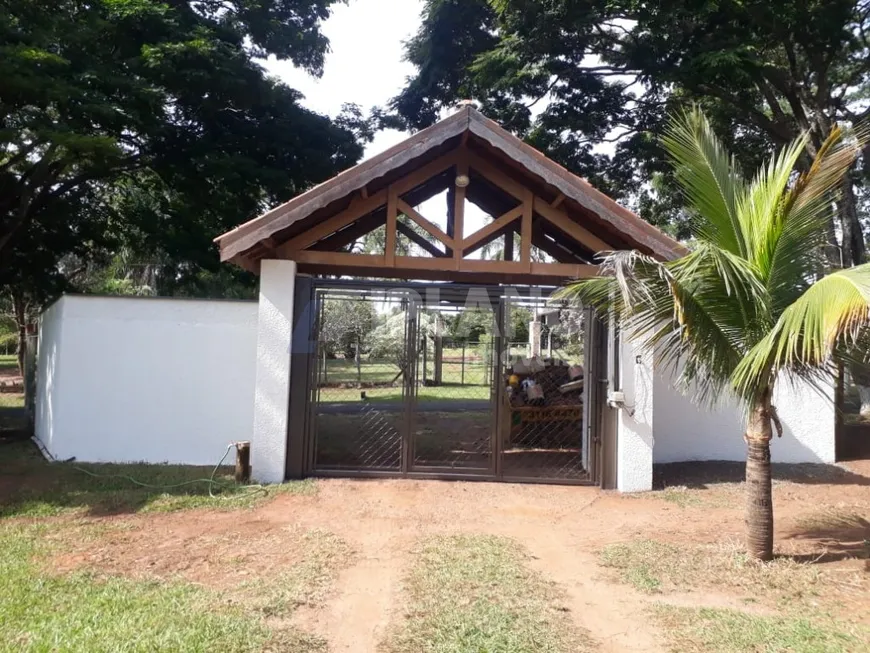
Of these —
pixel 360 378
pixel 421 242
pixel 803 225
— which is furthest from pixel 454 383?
pixel 803 225

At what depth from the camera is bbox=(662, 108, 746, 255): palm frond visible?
4508 millimetres

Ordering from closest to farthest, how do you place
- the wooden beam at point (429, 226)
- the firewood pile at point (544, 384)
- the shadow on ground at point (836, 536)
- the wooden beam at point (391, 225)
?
the shadow on ground at point (836, 536) → the wooden beam at point (429, 226) → the wooden beam at point (391, 225) → the firewood pile at point (544, 384)

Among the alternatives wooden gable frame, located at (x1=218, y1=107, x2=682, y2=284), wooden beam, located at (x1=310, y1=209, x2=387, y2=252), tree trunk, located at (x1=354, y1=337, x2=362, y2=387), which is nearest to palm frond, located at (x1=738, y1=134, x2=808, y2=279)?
wooden gable frame, located at (x1=218, y1=107, x2=682, y2=284)

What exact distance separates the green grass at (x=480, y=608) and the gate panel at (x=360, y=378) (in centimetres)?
245

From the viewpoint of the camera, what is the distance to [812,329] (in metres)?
3.50

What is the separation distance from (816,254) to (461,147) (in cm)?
381

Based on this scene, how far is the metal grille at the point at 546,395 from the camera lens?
29.0 ft

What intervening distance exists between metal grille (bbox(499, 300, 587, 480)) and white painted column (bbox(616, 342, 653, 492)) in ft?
4.57

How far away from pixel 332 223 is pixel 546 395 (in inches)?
186

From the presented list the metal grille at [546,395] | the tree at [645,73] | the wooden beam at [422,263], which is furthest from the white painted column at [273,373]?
the tree at [645,73]

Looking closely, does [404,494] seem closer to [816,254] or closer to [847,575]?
[847,575]

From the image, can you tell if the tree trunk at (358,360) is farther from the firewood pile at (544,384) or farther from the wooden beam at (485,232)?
the wooden beam at (485,232)

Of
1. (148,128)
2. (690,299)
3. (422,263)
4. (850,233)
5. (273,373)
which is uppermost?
(148,128)

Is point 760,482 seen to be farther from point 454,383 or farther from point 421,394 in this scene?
point 454,383
